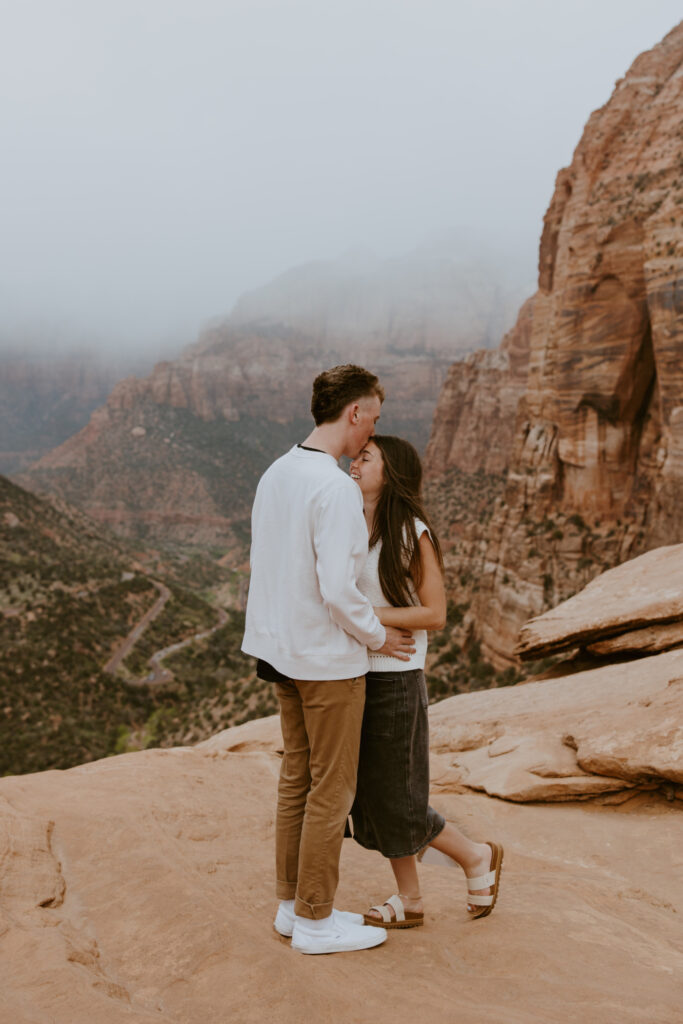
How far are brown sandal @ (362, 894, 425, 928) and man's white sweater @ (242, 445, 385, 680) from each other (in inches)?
50.8

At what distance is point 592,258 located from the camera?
20.3 metres

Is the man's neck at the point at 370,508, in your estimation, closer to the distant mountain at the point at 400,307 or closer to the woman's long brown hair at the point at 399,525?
the woman's long brown hair at the point at 399,525

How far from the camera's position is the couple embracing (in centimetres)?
278

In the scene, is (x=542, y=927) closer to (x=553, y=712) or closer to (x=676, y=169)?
(x=553, y=712)

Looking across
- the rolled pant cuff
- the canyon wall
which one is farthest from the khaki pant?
the canyon wall

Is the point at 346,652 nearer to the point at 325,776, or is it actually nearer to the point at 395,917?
the point at 325,776

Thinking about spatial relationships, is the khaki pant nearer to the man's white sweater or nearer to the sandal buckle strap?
the man's white sweater

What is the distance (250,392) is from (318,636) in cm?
14776

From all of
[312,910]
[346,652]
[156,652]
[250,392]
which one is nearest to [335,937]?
[312,910]

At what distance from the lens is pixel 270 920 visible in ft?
10.6

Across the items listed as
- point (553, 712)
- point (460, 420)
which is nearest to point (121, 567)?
point (460, 420)

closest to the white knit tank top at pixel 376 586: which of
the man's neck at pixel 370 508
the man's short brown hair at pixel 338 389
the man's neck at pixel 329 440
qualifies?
the man's neck at pixel 370 508

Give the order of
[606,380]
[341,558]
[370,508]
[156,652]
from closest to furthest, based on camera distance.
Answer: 1. [341,558]
2. [370,508]
3. [606,380]
4. [156,652]

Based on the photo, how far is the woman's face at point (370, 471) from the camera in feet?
10.4
